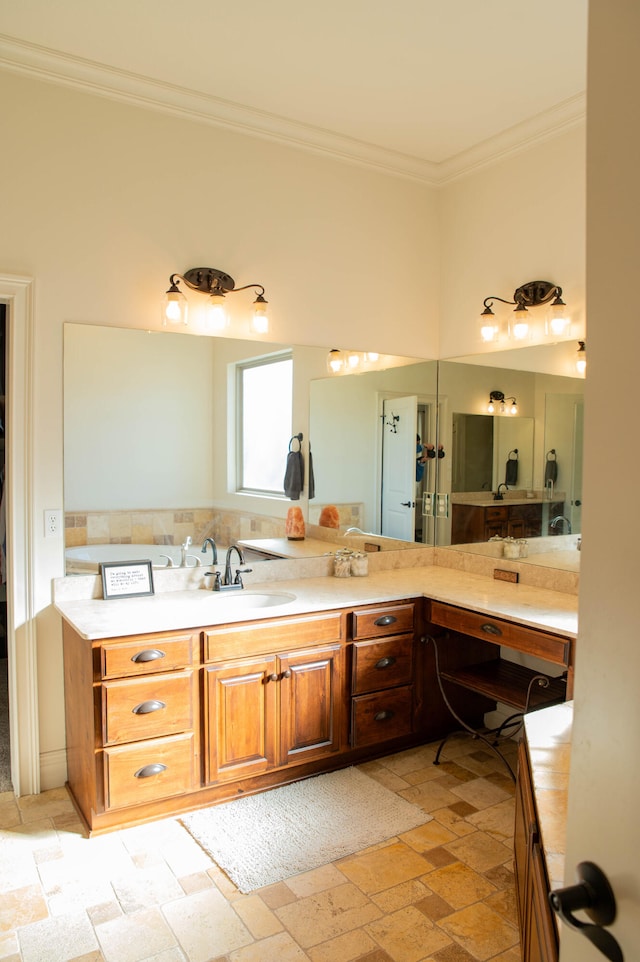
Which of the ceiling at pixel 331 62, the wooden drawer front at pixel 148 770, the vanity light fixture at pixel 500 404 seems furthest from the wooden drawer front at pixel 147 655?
the ceiling at pixel 331 62

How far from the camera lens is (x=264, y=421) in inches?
136

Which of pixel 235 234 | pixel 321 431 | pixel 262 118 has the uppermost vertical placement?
pixel 262 118

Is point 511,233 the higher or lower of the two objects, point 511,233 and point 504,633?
the higher

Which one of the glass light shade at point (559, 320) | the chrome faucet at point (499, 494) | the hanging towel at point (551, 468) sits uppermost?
the glass light shade at point (559, 320)

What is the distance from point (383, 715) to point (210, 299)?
2.14 meters

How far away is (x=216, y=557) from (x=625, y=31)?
2.87 metres

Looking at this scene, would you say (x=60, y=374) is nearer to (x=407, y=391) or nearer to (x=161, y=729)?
(x=161, y=729)

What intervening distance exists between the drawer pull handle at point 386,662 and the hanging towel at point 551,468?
115 cm

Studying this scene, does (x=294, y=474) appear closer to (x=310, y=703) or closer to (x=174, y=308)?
(x=174, y=308)

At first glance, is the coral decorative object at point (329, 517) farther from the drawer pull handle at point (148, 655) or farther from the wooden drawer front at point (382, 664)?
the drawer pull handle at point (148, 655)

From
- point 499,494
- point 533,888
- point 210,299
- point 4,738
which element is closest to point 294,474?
point 210,299

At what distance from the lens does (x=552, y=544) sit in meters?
3.25

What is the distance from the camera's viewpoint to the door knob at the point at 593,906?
635 millimetres

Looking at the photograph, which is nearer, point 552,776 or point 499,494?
point 552,776
